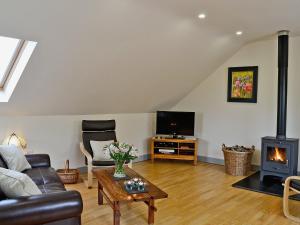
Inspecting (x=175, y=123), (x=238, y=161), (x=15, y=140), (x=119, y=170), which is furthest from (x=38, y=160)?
(x=238, y=161)

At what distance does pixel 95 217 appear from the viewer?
3.10m

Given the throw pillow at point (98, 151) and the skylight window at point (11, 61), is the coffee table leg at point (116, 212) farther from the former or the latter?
the skylight window at point (11, 61)

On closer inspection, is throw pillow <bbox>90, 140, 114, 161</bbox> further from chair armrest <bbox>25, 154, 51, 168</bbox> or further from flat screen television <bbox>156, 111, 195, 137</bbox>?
flat screen television <bbox>156, 111, 195, 137</bbox>

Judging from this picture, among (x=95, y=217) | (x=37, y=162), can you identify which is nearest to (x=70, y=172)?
(x=37, y=162)

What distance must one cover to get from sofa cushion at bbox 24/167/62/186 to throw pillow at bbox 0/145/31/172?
0.31ft

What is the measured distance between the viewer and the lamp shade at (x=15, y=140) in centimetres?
398

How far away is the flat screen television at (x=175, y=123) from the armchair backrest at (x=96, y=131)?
1311mm

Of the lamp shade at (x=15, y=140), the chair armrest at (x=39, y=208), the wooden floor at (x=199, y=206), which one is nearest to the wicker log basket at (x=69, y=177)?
the wooden floor at (x=199, y=206)

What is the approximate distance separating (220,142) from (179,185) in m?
1.87

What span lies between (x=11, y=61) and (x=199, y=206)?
10.2ft

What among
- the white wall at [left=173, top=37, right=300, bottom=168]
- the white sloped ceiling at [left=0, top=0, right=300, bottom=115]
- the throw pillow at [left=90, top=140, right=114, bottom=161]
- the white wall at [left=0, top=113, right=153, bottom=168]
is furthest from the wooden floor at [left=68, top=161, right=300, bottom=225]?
the white sloped ceiling at [left=0, top=0, right=300, bottom=115]

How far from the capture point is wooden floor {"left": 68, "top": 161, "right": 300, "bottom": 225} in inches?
121

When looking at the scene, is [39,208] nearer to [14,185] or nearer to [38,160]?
[14,185]

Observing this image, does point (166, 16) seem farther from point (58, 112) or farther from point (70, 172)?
point (70, 172)
